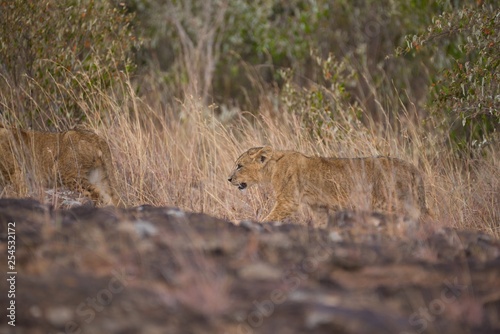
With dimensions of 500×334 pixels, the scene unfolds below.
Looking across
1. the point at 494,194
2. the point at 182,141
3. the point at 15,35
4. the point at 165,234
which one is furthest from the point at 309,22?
the point at 165,234

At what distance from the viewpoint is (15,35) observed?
393 inches

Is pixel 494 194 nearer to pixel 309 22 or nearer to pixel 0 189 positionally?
pixel 0 189

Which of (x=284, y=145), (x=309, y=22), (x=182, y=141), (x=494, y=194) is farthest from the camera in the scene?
(x=309, y=22)

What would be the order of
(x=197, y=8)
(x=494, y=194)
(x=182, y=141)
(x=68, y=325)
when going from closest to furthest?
(x=68, y=325) → (x=494, y=194) → (x=182, y=141) → (x=197, y=8)

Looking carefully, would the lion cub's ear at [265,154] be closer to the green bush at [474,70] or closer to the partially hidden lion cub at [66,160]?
the partially hidden lion cub at [66,160]

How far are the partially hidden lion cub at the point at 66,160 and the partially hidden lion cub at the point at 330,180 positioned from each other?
1.37m

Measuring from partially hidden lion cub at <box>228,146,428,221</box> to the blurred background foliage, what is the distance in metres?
1.11

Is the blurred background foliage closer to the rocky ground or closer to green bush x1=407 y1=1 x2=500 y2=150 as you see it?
green bush x1=407 y1=1 x2=500 y2=150

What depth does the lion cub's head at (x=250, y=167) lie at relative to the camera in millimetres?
8454

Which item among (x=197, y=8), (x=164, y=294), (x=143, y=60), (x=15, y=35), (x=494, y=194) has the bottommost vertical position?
(x=143, y=60)

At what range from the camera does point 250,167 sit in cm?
848

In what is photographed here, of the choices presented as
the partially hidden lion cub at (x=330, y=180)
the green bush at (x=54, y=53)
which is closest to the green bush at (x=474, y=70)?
the partially hidden lion cub at (x=330, y=180)

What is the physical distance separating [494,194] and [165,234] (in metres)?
4.34

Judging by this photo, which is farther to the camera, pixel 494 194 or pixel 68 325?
pixel 494 194
